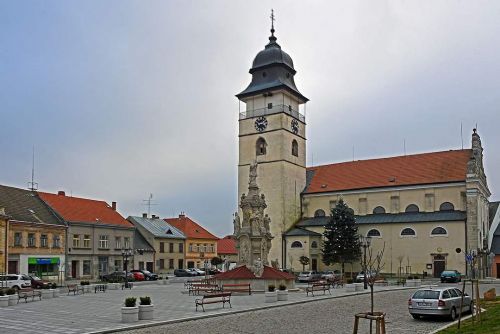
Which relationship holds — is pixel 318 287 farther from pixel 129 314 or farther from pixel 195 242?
pixel 195 242

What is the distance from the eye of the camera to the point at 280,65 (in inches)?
2616

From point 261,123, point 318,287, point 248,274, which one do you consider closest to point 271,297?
point 248,274

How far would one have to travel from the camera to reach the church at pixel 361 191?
55.4m

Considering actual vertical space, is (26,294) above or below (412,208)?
below

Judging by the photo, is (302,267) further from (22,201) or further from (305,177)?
(22,201)

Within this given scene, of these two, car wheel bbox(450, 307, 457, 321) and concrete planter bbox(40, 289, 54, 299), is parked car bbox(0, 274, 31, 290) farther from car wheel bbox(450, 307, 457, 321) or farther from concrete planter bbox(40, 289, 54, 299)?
car wheel bbox(450, 307, 457, 321)

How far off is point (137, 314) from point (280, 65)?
50845 millimetres

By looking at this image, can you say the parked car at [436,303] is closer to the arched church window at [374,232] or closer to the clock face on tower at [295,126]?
the arched church window at [374,232]

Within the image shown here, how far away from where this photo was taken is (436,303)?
18.4 metres

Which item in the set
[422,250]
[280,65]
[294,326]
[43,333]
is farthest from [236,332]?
[280,65]

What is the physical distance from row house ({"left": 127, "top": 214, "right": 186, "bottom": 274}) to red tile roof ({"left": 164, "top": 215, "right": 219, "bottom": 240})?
2306mm

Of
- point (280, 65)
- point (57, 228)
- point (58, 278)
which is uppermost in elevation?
point (280, 65)

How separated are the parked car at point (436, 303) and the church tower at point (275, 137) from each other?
144 ft

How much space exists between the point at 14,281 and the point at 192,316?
2234 centimetres
